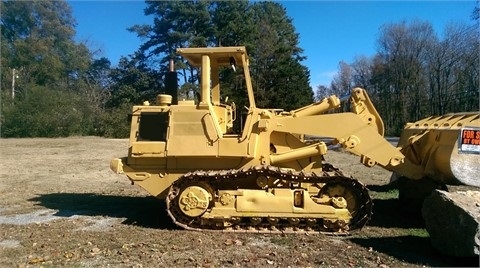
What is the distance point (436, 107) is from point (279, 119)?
43365mm

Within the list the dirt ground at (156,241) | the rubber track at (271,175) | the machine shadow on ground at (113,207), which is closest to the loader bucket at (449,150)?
the dirt ground at (156,241)

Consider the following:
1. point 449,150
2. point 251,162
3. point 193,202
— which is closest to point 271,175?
point 251,162

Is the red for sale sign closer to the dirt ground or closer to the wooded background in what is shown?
the dirt ground

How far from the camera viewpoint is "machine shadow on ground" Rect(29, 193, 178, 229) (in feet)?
26.5

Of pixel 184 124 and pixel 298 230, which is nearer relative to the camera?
pixel 298 230

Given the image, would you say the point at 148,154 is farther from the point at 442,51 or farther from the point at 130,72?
the point at 442,51

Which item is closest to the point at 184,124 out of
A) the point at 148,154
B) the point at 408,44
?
the point at 148,154

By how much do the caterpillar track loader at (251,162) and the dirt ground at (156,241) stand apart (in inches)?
13.3

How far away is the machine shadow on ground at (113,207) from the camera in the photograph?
8.09 m

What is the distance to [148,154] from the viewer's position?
767 centimetres

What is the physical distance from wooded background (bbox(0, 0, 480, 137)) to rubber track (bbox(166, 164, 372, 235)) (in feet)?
67.5

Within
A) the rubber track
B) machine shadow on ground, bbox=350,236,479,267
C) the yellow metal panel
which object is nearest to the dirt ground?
machine shadow on ground, bbox=350,236,479,267

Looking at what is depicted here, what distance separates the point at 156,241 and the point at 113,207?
319 centimetres

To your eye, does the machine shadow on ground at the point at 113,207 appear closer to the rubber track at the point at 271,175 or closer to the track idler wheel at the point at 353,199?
the rubber track at the point at 271,175
